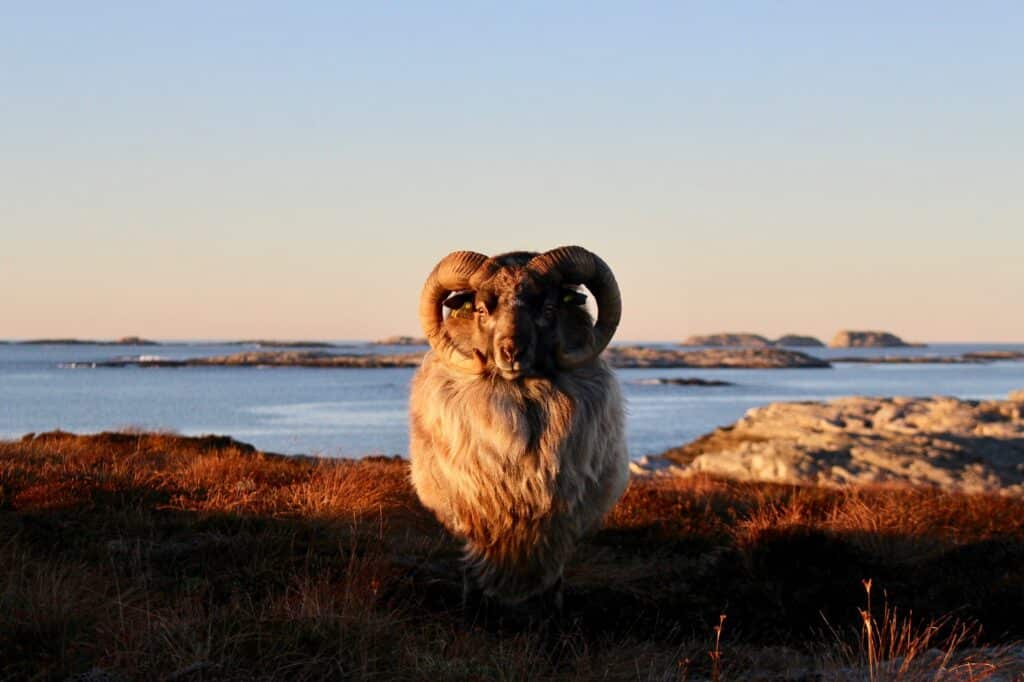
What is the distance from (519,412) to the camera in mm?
8570

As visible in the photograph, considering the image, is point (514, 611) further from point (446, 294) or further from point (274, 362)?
point (274, 362)

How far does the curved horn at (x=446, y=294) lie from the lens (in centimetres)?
877

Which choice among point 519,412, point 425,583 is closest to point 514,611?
point 425,583

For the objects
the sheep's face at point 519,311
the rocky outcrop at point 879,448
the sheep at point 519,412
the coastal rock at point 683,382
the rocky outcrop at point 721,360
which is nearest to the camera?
the sheep's face at point 519,311

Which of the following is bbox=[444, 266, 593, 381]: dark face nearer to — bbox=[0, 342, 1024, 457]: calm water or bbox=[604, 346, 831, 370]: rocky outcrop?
bbox=[0, 342, 1024, 457]: calm water

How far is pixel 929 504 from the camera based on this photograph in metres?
13.1

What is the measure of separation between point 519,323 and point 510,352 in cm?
25

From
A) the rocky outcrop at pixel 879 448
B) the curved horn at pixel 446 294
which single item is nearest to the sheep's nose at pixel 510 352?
the curved horn at pixel 446 294

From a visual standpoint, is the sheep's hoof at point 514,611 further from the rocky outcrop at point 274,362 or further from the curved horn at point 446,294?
the rocky outcrop at point 274,362

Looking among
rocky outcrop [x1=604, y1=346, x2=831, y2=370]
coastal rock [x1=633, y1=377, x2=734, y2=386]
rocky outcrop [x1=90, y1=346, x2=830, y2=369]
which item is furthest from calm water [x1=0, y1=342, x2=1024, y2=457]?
rocky outcrop [x1=604, y1=346, x2=831, y2=370]

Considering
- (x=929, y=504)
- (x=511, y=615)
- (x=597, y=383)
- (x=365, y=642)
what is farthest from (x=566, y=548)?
(x=929, y=504)

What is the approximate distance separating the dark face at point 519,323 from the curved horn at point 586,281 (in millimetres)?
95

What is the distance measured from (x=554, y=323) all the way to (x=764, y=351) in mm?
178776

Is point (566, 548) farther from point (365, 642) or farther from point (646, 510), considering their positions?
point (646, 510)
